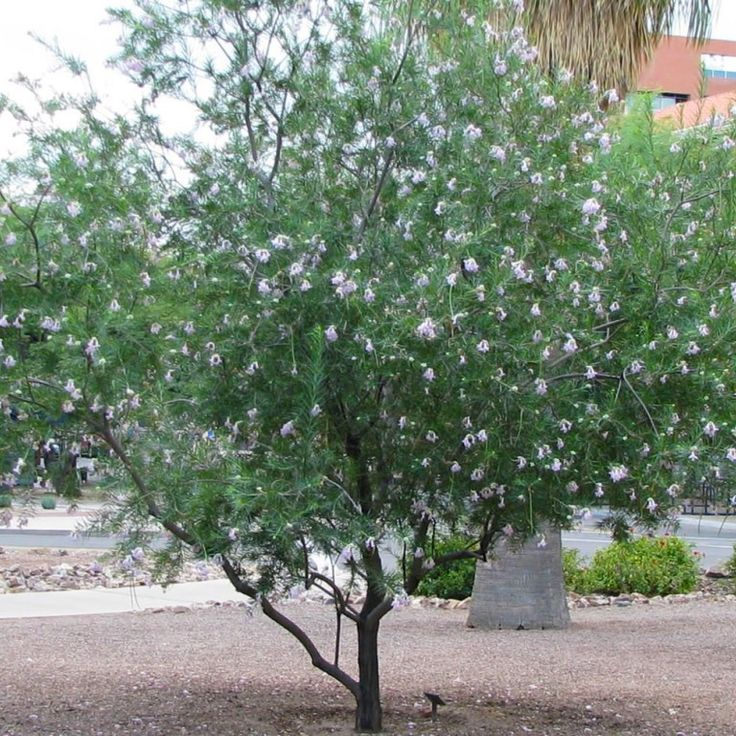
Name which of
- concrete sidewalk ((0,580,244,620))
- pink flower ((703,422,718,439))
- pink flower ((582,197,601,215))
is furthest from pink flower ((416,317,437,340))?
concrete sidewalk ((0,580,244,620))

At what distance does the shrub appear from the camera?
15797 millimetres

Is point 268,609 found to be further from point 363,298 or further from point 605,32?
point 605,32

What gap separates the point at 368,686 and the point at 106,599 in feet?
25.4

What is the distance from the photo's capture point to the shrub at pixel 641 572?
15797mm

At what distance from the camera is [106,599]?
1505 centimetres

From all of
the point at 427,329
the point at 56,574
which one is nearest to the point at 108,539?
the point at 56,574

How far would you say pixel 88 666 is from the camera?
403 inches

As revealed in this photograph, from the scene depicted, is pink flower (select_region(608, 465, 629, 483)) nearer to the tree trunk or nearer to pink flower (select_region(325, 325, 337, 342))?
pink flower (select_region(325, 325, 337, 342))

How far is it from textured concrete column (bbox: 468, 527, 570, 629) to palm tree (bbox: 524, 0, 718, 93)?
182 inches

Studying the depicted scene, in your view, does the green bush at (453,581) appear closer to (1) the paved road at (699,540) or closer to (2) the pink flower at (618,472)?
(1) the paved road at (699,540)

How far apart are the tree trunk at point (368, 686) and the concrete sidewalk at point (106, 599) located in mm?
6454

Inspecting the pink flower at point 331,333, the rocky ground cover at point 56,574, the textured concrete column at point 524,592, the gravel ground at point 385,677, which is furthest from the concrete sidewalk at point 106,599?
the pink flower at point 331,333

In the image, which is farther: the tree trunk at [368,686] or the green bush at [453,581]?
the green bush at [453,581]

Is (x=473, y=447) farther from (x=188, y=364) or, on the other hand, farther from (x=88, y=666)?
(x=88, y=666)
